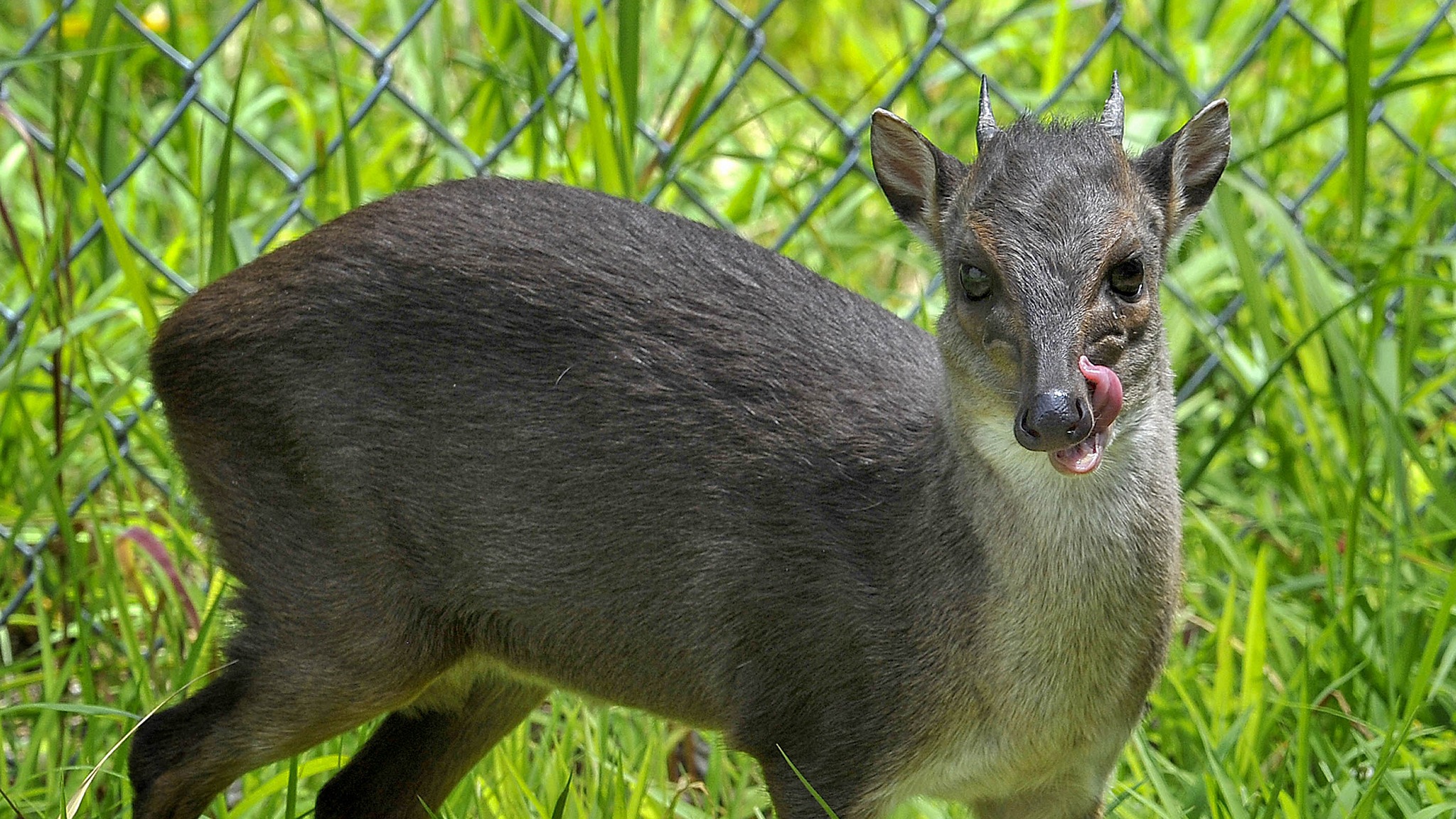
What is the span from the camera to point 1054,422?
2373mm

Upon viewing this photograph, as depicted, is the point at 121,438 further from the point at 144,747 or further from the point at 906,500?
the point at 906,500

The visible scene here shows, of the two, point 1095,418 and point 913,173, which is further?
point 913,173

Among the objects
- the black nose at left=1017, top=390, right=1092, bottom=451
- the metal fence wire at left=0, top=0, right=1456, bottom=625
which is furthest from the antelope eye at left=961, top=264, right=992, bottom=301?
the metal fence wire at left=0, top=0, right=1456, bottom=625

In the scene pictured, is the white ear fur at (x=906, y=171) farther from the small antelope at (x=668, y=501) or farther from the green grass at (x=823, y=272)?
the green grass at (x=823, y=272)

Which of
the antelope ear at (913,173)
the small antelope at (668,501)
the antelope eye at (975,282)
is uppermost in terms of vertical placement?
the antelope ear at (913,173)

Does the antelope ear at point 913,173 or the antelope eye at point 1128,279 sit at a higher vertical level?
the antelope ear at point 913,173

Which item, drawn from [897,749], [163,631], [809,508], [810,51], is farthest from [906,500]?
[810,51]

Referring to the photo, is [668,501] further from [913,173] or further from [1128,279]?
[1128,279]

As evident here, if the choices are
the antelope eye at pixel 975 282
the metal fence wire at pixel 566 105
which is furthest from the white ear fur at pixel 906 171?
the metal fence wire at pixel 566 105

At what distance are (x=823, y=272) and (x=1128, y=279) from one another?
82.2 inches

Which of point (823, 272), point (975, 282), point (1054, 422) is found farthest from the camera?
point (823, 272)

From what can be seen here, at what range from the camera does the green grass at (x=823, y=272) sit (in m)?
3.42

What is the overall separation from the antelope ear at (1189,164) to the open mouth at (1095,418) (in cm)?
38

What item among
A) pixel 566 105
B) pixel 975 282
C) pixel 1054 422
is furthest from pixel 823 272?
pixel 1054 422
